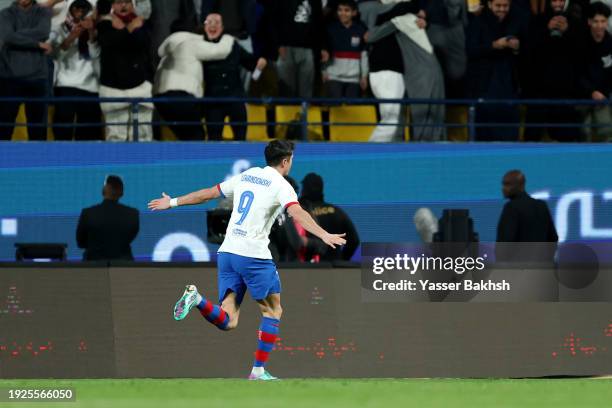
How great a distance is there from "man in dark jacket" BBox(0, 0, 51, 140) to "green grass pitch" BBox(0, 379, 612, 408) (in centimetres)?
628

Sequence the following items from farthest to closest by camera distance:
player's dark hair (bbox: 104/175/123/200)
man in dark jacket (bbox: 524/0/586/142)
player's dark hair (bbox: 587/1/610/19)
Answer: player's dark hair (bbox: 587/1/610/19) < man in dark jacket (bbox: 524/0/586/142) < player's dark hair (bbox: 104/175/123/200)

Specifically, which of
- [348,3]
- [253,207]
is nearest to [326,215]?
[348,3]

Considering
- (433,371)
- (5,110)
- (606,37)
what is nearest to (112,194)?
(5,110)

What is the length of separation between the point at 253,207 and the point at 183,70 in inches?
262

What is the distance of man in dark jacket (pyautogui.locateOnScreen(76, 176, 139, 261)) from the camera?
1656cm

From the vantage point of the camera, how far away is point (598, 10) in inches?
728

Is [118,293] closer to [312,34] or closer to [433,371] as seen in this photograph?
[433,371]

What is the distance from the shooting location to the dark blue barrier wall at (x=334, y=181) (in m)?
18.2

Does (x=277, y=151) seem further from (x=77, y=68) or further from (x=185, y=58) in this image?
(x=77, y=68)

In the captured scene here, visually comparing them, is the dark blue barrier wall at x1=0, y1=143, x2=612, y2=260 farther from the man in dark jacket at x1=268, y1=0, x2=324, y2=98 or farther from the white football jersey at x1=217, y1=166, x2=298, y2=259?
the white football jersey at x1=217, y1=166, x2=298, y2=259


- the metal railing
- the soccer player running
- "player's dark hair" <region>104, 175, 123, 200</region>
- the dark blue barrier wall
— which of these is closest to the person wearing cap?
the metal railing

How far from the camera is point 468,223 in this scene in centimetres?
1584

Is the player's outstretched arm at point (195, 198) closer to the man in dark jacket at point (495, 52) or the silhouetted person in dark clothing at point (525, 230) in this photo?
the silhouetted person in dark clothing at point (525, 230)

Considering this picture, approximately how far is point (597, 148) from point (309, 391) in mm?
9010
